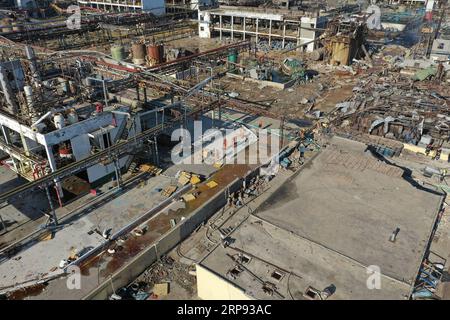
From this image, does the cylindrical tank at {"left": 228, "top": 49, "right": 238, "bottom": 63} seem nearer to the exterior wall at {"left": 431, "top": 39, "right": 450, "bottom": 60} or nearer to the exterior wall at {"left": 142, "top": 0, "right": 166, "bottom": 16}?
the exterior wall at {"left": 431, "top": 39, "right": 450, "bottom": 60}

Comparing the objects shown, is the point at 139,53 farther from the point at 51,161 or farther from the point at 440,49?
the point at 440,49

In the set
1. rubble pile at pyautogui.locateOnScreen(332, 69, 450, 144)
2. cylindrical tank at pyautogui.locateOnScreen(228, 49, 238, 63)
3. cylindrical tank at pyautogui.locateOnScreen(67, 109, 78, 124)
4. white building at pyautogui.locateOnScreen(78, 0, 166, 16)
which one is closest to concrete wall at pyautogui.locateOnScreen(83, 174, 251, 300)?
cylindrical tank at pyautogui.locateOnScreen(67, 109, 78, 124)

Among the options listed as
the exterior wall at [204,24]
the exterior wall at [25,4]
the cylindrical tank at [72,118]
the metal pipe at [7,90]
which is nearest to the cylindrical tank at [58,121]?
the cylindrical tank at [72,118]

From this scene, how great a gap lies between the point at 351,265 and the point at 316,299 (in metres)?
3.20

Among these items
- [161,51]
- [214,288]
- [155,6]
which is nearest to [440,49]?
[161,51]

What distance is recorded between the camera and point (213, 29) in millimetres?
77938

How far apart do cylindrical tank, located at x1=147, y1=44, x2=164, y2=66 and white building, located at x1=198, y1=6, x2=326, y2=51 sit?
81.9ft

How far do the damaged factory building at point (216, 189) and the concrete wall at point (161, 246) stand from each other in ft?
0.26

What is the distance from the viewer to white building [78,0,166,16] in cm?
9181

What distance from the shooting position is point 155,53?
5391cm

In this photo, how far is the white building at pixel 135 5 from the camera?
91812 millimetres

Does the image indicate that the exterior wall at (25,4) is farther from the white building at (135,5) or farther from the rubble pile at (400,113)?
the rubble pile at (400,113)

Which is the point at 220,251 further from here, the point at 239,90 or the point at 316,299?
the point at 239,90
